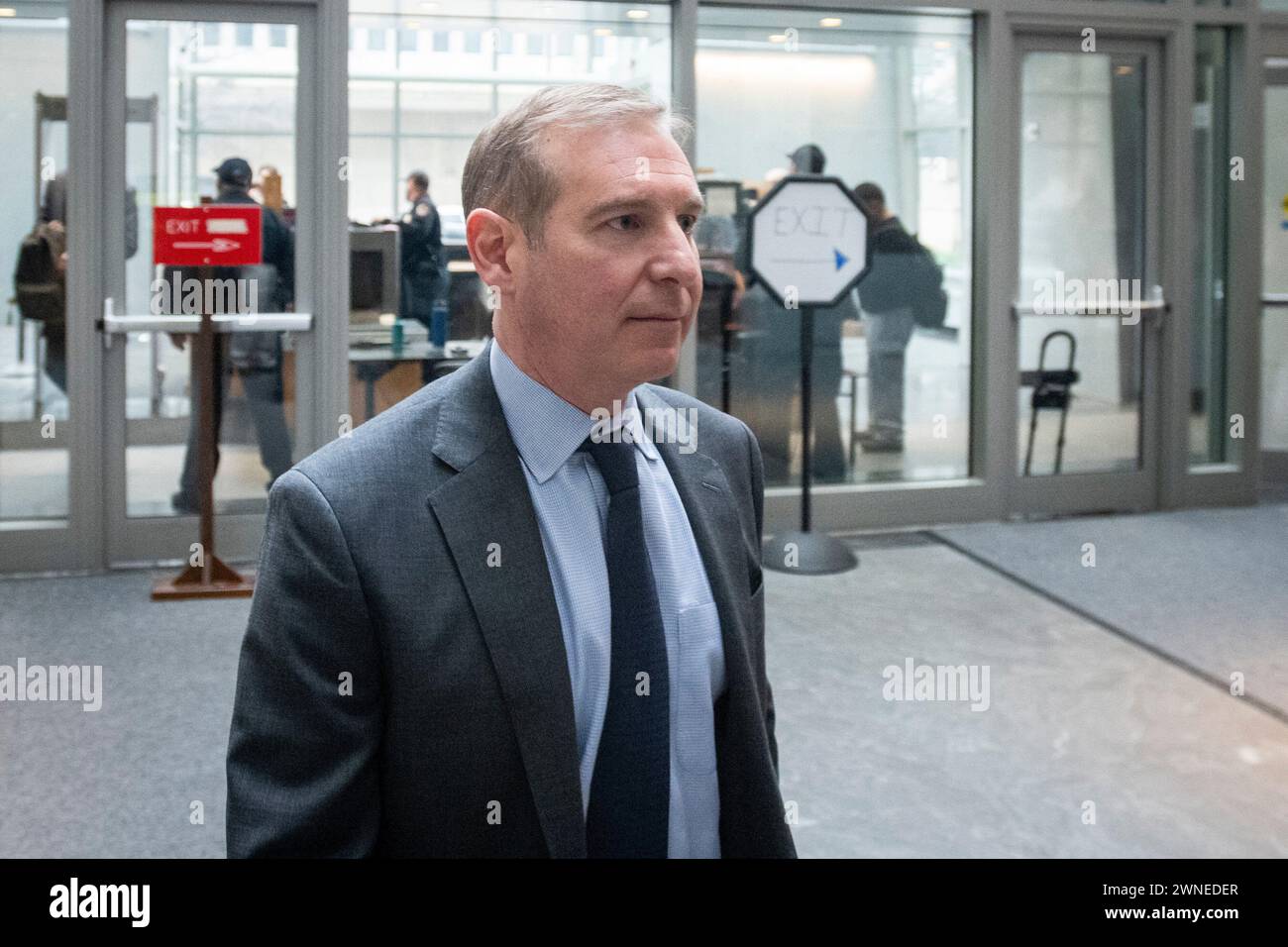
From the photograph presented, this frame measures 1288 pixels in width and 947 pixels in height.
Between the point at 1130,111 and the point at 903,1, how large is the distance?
5.16 ft

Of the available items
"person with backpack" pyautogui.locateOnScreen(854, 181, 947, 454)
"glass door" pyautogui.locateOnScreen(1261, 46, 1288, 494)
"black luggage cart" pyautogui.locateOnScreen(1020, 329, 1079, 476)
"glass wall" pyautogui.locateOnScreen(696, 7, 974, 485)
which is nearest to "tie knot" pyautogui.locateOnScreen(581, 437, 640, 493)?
"glass wall" pyautogui.locateOnScreen(696, 7, 974, 485)

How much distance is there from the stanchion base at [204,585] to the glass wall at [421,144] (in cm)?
98

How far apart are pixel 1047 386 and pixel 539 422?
7.24 metres

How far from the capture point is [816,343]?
319 inches

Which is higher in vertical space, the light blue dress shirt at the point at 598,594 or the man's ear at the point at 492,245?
the man's ear at the point at 492,245

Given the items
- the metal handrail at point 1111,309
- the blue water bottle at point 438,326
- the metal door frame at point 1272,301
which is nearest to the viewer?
the blue water bottle at point 438,326

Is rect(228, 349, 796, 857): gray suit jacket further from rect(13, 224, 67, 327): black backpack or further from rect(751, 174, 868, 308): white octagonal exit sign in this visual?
rect(13, 224, 67, 327): black backpack

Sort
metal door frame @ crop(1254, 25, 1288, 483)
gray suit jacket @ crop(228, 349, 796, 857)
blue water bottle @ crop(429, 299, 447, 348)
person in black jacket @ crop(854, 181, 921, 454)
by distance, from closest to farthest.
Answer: gray suit jacket @ crop(228, 349, 796, 857)
blue water bottle @ crop(429, 299, 447, 348)
person in black jacket @ crop(854, 181, 921, 454)
metal door frame @ crop(1254, 25, 1288, 483)

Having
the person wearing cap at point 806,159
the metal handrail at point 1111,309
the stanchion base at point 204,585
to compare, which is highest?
the person wearing cap at point 806,159

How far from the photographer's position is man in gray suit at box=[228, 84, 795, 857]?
154cm

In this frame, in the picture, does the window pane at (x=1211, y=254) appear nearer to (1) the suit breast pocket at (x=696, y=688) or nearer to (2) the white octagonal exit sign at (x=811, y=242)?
(2) the white octagonal exit sign at (x=811, y=242)

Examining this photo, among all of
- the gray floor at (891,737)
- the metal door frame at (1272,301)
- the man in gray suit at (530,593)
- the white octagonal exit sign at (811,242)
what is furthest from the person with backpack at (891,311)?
the man in gray suit at (530,593)

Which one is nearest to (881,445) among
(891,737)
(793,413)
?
(793,413)

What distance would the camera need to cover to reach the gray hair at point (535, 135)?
5.25 ft
